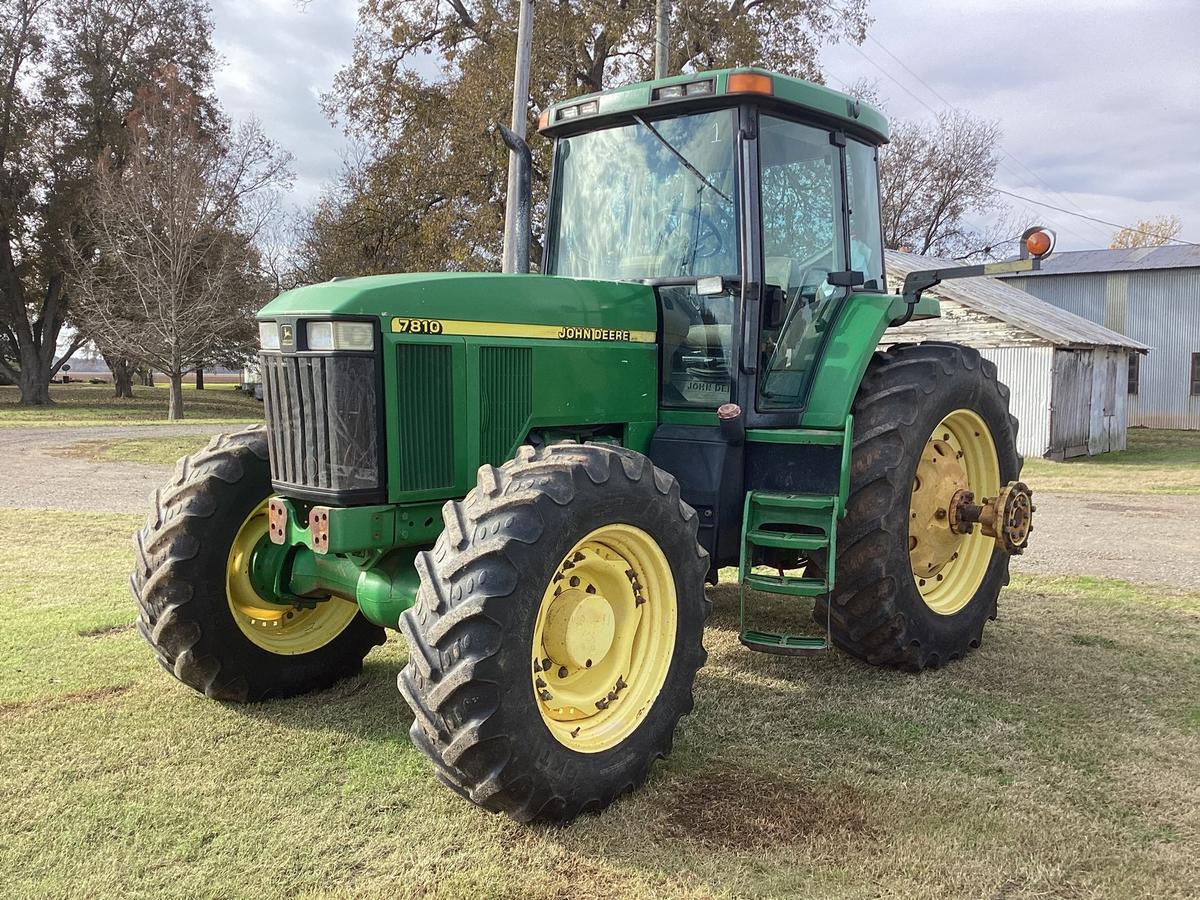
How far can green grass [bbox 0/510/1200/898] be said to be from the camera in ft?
9.46

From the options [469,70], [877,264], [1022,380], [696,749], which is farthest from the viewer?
[469,70]

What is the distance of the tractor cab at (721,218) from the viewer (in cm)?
437

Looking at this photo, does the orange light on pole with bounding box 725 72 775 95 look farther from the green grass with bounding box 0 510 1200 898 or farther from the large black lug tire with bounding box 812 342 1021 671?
the green grass with bounding box 0 510 1200 898

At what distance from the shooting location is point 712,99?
4375mm

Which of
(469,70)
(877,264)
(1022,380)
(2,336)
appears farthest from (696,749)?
(2,336)

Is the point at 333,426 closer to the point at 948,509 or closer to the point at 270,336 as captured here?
the point at 270,336

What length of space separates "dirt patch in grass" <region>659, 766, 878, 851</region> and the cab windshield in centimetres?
223

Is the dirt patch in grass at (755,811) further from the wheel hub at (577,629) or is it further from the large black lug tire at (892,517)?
the large black lug tire at (892,517)

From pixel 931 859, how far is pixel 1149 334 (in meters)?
30.9

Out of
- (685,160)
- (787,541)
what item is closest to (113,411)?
(685,160)

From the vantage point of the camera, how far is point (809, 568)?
4.58m

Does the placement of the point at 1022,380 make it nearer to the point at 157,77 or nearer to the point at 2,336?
the point at 157,77

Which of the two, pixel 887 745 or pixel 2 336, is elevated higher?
pixel 2 336

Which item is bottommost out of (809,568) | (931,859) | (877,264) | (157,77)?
(931,859)
